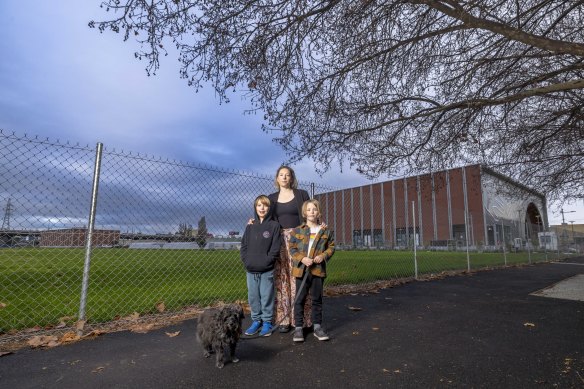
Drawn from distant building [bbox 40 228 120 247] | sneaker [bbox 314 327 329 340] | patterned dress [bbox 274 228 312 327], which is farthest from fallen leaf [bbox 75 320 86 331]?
sneaker [bbox 314 327 329 340]

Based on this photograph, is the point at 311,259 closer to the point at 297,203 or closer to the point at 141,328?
the point at 297,203

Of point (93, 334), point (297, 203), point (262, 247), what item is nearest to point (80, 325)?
point (93, 334)

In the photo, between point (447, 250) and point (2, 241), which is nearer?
point (2, 241)

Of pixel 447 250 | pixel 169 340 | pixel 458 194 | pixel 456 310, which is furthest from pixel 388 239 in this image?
pixel 458 194

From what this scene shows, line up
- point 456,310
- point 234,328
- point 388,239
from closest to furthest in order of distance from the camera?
point 234,328 → point 456,310 → point 388,239

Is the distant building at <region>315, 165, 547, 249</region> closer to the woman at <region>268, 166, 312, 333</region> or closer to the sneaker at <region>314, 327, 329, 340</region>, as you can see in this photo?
the woman at <region>268, 166, 312, 333</region>

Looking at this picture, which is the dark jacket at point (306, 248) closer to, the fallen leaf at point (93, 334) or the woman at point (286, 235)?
the woman at point (286, 235)

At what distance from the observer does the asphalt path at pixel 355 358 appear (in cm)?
282

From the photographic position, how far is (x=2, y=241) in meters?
4.04

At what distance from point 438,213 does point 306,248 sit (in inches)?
1264

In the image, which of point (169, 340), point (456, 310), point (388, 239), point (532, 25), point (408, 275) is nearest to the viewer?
point (169, 340)

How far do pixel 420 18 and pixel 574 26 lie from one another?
10.9ft

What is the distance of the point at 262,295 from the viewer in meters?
4.19

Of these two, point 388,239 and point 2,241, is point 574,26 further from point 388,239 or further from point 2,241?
point 388,239
